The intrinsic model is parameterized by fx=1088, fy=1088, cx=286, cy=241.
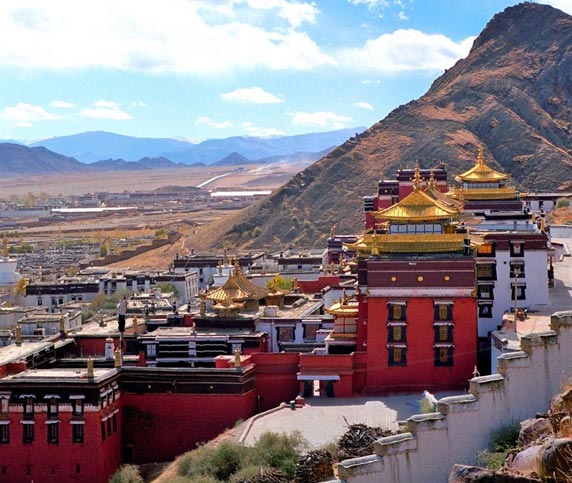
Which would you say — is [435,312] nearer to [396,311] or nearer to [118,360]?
[396,311]

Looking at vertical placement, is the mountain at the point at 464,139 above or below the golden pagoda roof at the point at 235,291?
above

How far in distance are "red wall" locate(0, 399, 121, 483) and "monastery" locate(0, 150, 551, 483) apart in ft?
0.14

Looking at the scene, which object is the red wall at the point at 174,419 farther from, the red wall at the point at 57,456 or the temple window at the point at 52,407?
the temple window at the point at 52,407

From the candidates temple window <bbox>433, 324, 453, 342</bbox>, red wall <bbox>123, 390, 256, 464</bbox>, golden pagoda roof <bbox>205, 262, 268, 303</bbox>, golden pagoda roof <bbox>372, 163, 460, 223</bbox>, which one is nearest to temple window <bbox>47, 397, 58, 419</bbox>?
red wall <bbox>123, 390, 256, 464</bbox>

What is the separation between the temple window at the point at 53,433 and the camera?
33062 millimetres

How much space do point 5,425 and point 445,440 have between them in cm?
1786

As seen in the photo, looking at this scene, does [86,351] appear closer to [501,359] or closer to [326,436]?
[326,436]

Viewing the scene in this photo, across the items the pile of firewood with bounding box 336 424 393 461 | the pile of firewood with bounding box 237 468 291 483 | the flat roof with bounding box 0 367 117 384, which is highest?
the flat roof with bounding box 0 367 117 384

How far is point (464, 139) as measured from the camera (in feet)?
374

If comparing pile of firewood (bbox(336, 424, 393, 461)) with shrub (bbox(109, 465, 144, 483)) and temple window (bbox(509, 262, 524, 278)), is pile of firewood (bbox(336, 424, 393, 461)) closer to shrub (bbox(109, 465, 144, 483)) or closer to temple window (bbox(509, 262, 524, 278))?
shrub (bbox(109, 465, 144, 483))

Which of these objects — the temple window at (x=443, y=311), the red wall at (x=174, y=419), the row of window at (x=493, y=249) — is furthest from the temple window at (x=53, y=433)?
the row of window at (x=493, y=249)

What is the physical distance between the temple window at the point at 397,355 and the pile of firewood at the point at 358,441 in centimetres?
833

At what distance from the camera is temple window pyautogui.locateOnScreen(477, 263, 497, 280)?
38188 millimetres

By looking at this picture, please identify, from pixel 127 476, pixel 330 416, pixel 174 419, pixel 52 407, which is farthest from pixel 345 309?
pixel 52 407
